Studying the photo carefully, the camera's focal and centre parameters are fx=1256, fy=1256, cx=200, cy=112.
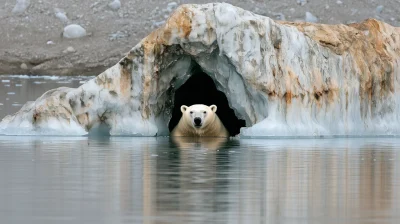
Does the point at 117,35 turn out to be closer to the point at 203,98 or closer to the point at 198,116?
the point at 203,98

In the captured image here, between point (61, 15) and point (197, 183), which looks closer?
point (197, 183)

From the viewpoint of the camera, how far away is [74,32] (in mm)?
53281

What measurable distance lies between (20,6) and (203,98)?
33395 mm

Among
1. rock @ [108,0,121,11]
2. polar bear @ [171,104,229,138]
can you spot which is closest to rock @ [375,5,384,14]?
rock @ [108,0,121,11]

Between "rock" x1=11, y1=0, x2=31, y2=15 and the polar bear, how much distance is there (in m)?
35.4

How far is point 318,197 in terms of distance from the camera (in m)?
11.2

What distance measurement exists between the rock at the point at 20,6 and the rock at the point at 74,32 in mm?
3724

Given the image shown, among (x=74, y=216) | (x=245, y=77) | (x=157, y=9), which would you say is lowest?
(x=74, y=216)

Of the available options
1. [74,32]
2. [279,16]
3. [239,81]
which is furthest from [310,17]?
[239,81]

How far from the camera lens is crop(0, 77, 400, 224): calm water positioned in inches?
391

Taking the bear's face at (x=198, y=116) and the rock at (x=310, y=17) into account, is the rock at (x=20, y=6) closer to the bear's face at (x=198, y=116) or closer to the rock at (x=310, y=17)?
the rock at (x=310, y=17)

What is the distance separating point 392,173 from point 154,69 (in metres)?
7.84

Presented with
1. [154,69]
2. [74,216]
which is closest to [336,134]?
[154,69]

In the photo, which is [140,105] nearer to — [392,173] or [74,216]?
[392,173]
